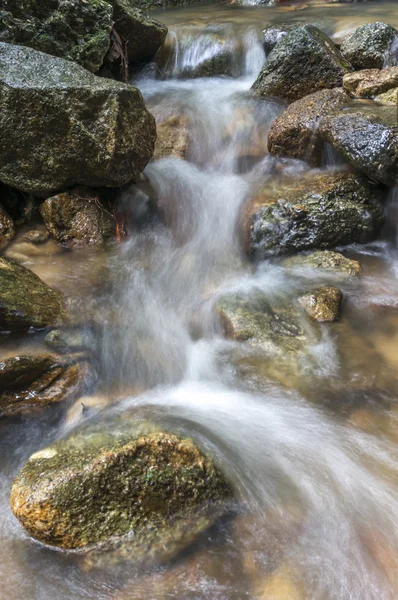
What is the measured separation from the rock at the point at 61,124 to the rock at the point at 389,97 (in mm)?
3623

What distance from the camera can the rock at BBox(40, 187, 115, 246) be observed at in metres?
5.24

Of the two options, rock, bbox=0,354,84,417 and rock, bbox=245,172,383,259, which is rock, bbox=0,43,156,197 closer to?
rock, bbox=245,172,383,259

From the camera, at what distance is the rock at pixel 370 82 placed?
6520mm

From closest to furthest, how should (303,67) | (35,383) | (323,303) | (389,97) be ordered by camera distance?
(35,383), (323,303), (389,97), (303,67)

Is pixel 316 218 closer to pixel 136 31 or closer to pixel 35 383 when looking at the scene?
pixel 35 383

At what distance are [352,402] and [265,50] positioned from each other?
8.18m

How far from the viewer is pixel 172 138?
661 centimetres

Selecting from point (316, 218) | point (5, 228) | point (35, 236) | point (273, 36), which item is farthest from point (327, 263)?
point (273, 36)

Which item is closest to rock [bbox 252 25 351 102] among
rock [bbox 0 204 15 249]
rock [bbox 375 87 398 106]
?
rock [bbox 375 87 398 106]

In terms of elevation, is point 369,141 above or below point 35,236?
above

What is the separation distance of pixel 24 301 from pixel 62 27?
420cm

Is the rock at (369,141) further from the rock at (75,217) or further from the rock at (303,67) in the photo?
the rock at (75,217)

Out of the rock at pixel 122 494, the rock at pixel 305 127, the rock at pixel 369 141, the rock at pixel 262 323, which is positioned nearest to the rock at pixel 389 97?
the rock at pixel 305 127

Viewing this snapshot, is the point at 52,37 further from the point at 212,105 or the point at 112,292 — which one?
the point at 112,292
